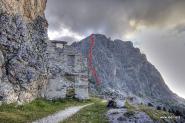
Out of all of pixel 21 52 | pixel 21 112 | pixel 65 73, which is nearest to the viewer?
pixel 21 112

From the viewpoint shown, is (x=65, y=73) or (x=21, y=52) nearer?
(x=21, y=52)

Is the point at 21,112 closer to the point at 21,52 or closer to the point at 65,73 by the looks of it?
the point at 21,52

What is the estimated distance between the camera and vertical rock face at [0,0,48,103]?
1705 inches

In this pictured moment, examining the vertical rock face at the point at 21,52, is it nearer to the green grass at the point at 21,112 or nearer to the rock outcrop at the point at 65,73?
the green grass at the point at 21,112

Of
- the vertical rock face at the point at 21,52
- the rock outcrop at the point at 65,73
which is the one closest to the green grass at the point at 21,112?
the vertical rock face at the point at 21,52

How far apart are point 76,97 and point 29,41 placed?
19488mm

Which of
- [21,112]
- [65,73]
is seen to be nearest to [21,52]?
[21,112]

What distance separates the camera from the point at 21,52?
4691 cm

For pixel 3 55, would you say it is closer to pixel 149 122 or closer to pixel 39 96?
pixel 39 96

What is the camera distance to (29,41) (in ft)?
167

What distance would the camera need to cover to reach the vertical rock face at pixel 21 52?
4331cm

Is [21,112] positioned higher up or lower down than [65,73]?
lower down

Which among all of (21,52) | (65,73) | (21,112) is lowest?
(21,112)

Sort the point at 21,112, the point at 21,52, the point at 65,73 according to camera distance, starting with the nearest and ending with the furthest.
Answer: the point at 21,112 < the point at 21,52 < the point at 65,73
